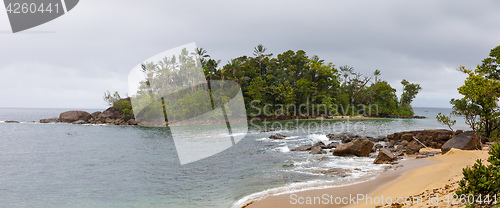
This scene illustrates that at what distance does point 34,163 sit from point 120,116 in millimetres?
56715

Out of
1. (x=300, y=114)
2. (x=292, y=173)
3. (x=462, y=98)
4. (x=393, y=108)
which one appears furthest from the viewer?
(x=393, y=108)

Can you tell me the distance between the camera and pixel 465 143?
18.2m

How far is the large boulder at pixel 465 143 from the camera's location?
58.9 ft

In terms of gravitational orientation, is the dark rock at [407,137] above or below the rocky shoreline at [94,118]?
below

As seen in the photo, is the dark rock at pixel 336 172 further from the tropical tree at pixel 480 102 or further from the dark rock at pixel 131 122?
the dark rock at pixel 131 122

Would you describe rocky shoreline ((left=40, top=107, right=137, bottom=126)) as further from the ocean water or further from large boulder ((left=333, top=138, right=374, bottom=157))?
large boulder ((left=333, top=138, right=374, bottom=157))

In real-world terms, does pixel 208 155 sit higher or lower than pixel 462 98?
lower

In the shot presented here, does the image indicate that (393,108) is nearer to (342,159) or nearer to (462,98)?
(462,98)

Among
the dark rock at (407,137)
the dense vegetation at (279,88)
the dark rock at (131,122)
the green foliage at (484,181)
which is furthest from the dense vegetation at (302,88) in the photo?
the green foliage at (484,181)

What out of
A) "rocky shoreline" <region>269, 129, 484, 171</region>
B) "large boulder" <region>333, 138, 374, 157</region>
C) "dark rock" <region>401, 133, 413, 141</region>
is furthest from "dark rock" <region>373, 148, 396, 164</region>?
"dark rock" <region>401, 133, 413, 141</region>

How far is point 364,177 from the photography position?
13.6 metres

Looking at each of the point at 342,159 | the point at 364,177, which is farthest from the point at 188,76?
the point at 364,177

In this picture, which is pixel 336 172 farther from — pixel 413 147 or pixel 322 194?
pixel 413 147

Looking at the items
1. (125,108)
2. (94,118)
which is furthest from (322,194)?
(94,118)
